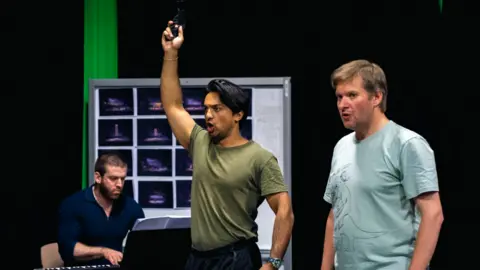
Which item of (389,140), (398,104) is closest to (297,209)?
(398,104)

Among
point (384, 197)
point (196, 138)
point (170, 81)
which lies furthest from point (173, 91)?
point (384, 197)

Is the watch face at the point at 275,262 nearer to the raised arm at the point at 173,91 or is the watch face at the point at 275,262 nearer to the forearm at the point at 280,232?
the forearm at the point at 280,232

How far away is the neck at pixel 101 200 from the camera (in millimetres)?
4008

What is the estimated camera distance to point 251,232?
2744 millimetres

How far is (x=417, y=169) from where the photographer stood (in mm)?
2213

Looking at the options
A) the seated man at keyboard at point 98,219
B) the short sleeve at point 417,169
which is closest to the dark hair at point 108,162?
the seated man at keyboard at point 98,219

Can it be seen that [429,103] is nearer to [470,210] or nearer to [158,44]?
[470,210]

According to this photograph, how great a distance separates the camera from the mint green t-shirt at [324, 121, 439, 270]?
2.23 metres

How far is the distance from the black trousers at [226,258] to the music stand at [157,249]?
0.35 ft

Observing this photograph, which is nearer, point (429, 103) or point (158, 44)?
point (429, 103)

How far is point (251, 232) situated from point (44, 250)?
1613 mm

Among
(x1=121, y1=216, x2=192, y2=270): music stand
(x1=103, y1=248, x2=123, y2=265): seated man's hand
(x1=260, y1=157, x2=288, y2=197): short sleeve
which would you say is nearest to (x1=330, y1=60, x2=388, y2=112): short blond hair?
(x1=260, y1=157, x2=288, y2=197): short sleeve

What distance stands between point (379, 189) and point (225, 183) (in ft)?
2.05

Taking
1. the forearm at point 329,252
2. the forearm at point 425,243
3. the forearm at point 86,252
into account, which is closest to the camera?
the forearm at point 425,243
